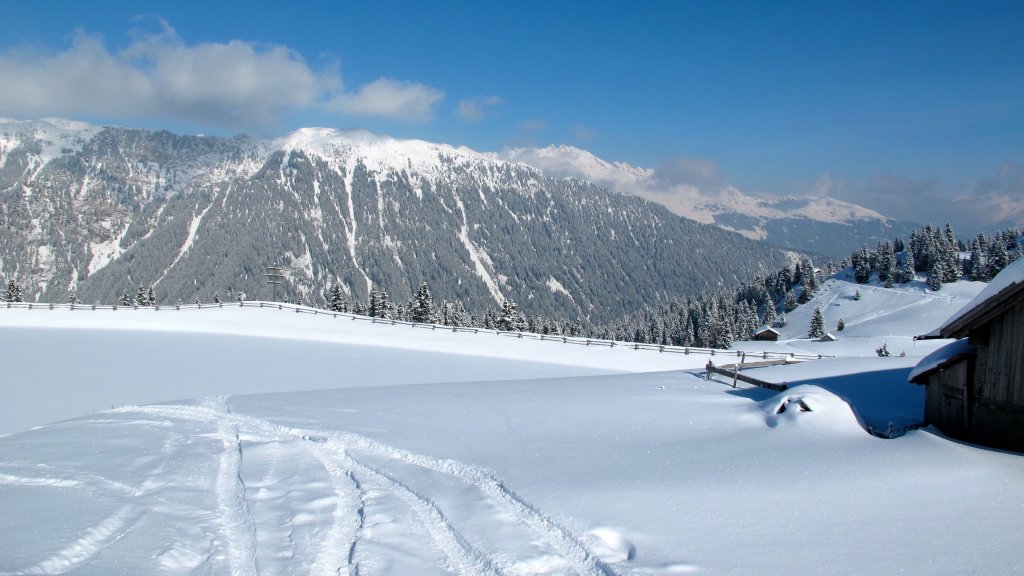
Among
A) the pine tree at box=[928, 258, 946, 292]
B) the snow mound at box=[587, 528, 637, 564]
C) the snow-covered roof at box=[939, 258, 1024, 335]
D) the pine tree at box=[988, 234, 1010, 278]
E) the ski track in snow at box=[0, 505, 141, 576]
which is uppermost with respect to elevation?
the pine tree at box=[988, 234, 1010, 278]

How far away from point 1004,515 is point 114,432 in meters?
15.0

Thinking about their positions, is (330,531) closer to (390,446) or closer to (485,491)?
(485,491)

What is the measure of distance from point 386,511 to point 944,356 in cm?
1148

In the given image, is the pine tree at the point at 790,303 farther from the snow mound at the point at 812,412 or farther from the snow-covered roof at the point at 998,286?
the snow mound at the point at 812,412

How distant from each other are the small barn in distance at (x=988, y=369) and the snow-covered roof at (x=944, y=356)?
2cm

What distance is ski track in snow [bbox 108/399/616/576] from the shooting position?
616cm

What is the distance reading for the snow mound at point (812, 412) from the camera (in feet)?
35.2

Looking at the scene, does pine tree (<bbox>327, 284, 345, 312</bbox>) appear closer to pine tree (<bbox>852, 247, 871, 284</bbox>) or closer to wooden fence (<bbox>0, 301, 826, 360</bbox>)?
wooden fence (<bbox>0, 301, 826, 360</bbox>)

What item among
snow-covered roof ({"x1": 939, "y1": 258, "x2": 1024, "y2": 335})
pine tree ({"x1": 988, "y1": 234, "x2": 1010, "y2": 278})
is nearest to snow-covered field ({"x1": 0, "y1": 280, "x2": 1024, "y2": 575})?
snow-covered roof ({"x1": 939, "y1": 258, "x2": 1024, "y2": 335})

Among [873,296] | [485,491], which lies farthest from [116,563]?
[873,296]

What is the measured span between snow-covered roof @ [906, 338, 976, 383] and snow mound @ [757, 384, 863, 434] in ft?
7.44

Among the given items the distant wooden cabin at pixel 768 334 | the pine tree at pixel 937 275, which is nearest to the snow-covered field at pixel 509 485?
the distant wooden cabin at pixel 768 334

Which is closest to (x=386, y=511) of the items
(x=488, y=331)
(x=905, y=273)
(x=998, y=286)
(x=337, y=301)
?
(x=998, y=286)

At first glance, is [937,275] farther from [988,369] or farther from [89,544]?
[89,544]
